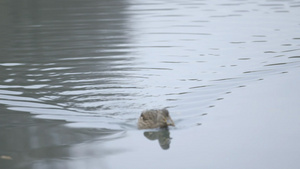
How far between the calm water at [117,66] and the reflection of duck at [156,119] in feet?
0.44

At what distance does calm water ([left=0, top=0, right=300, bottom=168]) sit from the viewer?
10867mm

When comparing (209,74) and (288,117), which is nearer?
(288,117)

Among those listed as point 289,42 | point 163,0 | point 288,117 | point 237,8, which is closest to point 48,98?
point 288,117

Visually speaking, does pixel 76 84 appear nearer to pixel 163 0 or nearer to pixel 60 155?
pixel 60 155

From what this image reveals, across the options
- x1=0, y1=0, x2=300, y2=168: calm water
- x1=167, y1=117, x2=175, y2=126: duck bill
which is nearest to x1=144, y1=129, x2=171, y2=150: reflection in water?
x1=0, y1=0, x2=300, y2=168: calm water

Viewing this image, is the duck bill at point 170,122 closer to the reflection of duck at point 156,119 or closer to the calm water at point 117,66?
the reflection of duck at point 156,119

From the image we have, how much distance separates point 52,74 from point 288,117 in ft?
17.1

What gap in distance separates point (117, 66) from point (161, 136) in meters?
4.96

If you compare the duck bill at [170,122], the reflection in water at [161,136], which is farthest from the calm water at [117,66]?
the duck bill at [170,122]

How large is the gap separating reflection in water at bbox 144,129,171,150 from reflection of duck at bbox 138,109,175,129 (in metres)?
0.09

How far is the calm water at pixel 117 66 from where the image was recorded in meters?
10.9

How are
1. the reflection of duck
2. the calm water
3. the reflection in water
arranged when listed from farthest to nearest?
the calm water
the reflection of duck
the reflection in water

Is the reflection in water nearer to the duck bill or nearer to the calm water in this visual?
the calm water

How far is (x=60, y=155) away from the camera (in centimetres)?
967
